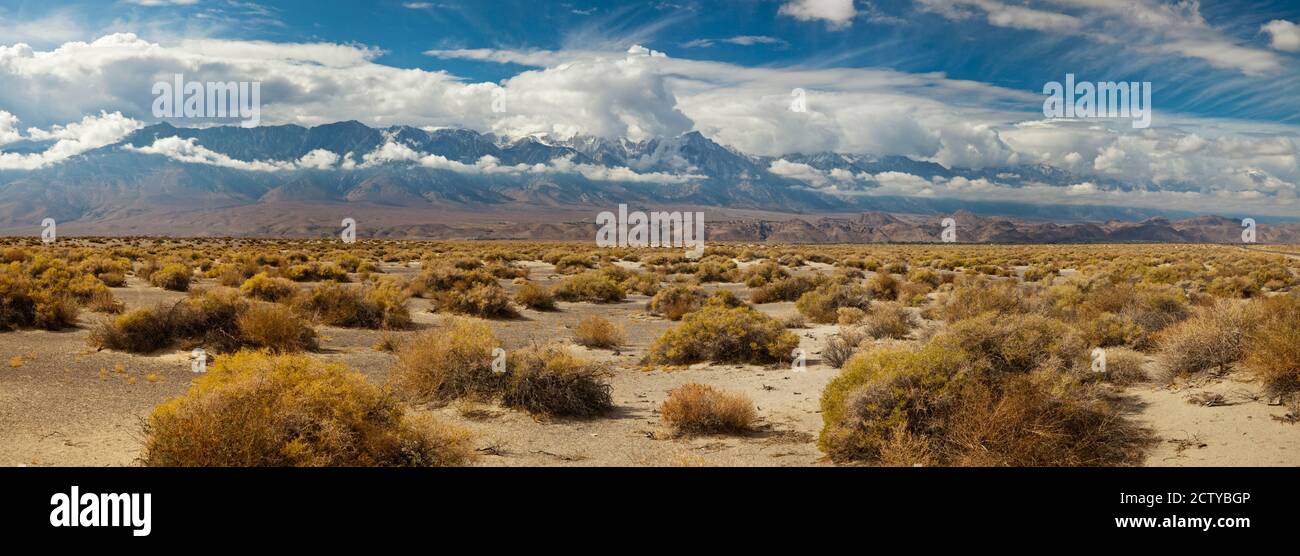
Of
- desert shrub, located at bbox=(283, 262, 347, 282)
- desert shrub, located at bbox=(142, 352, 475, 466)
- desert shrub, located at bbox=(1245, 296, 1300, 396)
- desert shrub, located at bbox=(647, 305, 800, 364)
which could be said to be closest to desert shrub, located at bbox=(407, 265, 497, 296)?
desert shrub, located at bbox=(283, 262, 347, 282)

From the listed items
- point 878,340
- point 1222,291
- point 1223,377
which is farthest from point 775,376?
point 1222,291

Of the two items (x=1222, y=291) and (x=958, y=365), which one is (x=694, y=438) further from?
(x=1222, y=291)

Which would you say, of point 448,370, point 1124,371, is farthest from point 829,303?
point 448,370

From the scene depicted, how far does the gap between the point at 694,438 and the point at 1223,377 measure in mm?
7210

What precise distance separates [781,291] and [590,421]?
17203 millimetres

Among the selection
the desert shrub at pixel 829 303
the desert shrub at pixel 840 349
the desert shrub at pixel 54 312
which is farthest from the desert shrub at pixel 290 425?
the desert shrub at pixel 829 303

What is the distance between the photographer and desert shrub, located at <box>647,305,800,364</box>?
1358 centimetres

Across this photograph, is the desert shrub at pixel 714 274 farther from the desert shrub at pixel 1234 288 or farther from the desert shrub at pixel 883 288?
the desert shrub at pixel 1234 288

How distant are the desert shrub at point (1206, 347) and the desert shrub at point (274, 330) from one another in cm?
1450

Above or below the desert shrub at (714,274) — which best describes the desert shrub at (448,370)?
below

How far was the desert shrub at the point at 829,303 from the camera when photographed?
1950 cm

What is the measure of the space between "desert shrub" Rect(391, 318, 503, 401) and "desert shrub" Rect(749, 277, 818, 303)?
1588cm

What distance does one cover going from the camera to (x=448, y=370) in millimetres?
10289

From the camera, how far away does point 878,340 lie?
48.0 ft
